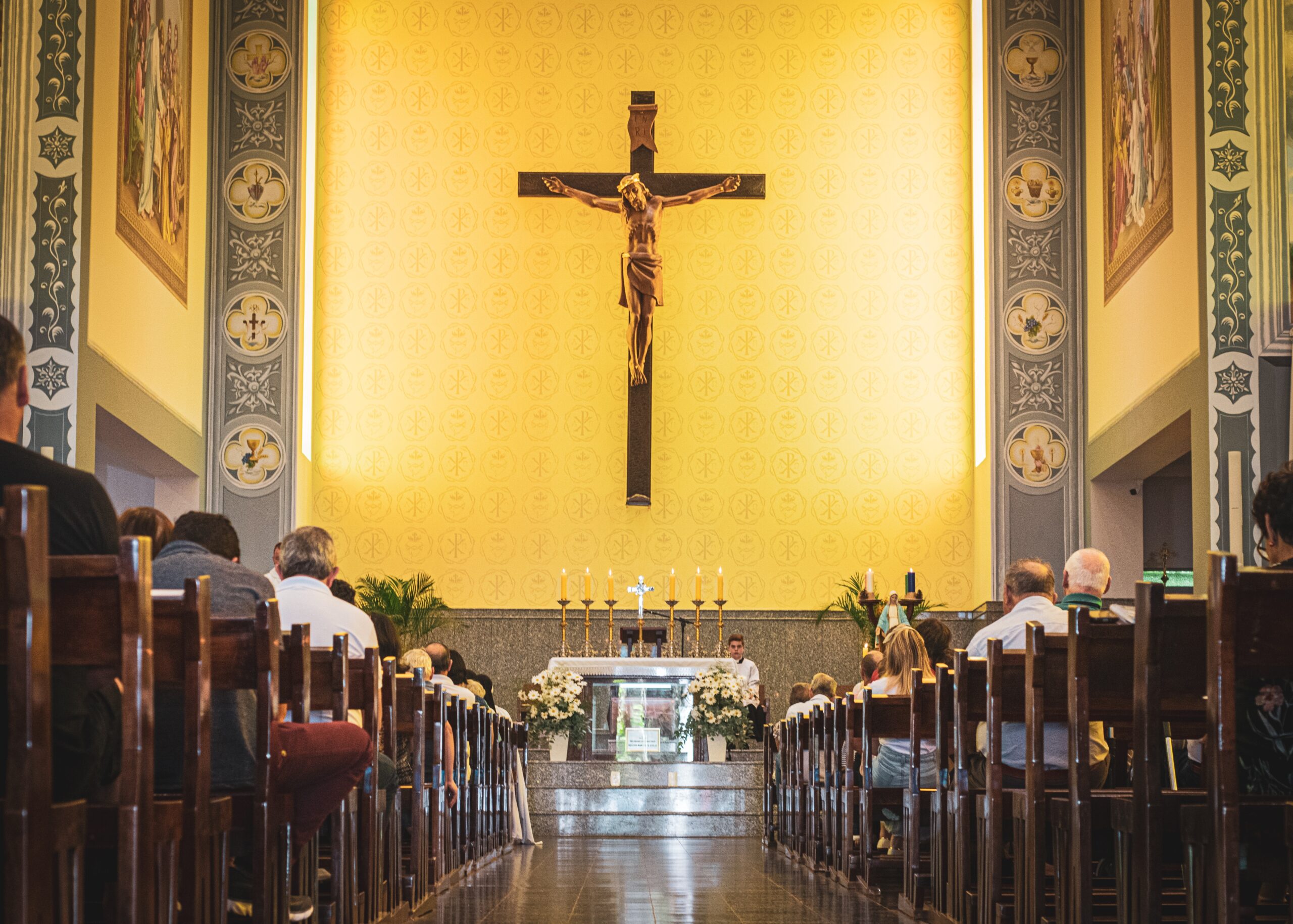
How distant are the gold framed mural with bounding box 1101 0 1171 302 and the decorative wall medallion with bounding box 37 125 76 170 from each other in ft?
21.0

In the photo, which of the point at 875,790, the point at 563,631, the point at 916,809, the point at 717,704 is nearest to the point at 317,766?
the point at 916,809

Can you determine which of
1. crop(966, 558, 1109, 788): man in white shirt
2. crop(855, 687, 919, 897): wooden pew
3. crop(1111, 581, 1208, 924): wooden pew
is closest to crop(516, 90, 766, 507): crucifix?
crop(855, 687, 919, 897): wooden pew

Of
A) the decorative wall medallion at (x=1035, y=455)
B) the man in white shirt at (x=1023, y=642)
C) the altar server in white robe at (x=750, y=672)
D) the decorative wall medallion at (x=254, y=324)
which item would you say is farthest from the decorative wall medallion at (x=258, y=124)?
the man in white shirt at (x=1023, y=642)

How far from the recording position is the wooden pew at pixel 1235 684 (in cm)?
286

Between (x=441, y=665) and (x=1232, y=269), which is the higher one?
(x=1232, y=269)

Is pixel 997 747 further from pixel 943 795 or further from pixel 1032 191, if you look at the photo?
pixel 1032 191

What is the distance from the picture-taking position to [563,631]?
1155cm

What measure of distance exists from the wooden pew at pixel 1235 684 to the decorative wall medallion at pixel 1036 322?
30.1 ft

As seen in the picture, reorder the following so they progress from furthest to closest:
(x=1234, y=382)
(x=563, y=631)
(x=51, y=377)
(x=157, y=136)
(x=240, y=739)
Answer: (x=563, y=631), (x=157, y=136), (x=1234, y=382), (x=51, y=377), (x=240, y=739)

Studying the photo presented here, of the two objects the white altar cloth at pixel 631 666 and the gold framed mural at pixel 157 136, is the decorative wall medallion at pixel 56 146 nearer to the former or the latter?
the gold framed mural at pixel 157 136

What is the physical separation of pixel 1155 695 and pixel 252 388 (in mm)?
9691

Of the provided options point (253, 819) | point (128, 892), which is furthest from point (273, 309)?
point (128, 892)

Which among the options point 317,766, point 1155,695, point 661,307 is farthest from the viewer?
point 661,307

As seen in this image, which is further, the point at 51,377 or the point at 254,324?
the point at 254,324
